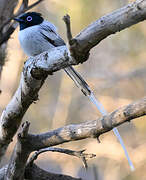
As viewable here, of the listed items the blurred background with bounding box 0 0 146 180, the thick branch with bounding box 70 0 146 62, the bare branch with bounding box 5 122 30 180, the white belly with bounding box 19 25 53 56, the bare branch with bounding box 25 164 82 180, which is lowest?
the blurred background with bounding box 0 0 146 180

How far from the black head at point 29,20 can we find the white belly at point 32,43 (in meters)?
0.27

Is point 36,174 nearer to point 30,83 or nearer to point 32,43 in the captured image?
point 30,83

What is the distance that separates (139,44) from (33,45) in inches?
207

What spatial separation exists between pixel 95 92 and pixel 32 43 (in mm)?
3910

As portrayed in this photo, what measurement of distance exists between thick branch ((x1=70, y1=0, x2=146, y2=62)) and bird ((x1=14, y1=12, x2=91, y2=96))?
1415 mm

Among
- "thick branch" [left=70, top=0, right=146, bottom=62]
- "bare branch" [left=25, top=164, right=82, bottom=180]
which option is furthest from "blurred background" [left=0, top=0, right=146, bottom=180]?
"thick branch" [left=70, top=0, right=146, bottom=62]

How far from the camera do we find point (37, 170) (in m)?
3.70

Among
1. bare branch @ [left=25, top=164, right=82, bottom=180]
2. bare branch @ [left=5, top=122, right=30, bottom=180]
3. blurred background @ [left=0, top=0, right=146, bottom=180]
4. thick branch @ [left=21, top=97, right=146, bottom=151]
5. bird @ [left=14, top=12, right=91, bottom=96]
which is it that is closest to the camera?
thick branch @ [left=21, top=97, right=146, bottom=151]

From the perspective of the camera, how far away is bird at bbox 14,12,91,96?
14.0 ft

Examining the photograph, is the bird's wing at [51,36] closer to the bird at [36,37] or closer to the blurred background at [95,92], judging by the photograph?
the bird at [36,37]

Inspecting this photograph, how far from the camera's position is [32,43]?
4.29 meters

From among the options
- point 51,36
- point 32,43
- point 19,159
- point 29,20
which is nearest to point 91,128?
point 19,159

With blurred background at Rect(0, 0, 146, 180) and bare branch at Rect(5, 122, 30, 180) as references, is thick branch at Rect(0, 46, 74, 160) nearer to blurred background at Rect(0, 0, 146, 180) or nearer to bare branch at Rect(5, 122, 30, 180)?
bare branch at Rect(5, 122, 30, 180)

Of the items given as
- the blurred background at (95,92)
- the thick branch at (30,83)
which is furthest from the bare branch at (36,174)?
the blurred background at (95,92)
